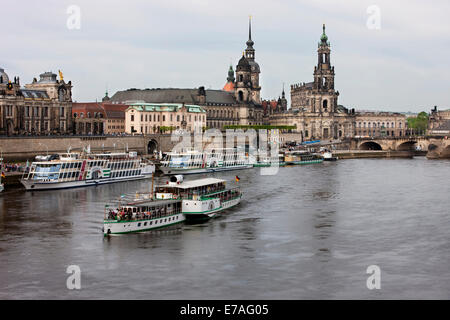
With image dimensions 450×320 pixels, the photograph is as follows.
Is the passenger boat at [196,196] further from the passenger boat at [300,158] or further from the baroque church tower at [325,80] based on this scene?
the baroque church tower at [325,80]

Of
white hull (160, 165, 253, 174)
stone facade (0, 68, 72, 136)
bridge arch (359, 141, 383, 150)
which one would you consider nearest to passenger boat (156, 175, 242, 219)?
white hull (160, 165, 253, 174)

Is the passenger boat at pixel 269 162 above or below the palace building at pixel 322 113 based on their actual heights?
below

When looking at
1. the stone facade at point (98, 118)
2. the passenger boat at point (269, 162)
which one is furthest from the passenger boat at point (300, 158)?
the stone facade at point (98, 118)

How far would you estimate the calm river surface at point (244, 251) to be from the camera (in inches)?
1166

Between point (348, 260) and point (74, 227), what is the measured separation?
740 inches

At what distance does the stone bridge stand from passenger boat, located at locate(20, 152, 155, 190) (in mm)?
72858

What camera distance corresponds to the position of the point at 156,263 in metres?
33.5

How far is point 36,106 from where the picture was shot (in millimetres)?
94625

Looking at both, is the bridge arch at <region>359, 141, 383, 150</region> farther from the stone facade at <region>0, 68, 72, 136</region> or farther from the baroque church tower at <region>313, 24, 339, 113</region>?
the stone facade at <region>0, 68, 72, 136</region>

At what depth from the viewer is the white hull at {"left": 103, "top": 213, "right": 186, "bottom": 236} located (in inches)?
1568

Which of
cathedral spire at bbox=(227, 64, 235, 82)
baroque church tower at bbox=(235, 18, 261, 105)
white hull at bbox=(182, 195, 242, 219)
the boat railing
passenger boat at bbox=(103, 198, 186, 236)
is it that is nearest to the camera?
passenger boat at bbox=(103, 198, 186, 236)

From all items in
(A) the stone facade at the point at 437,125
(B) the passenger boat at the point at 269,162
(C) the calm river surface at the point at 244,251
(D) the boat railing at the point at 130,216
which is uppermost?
(A) the stone facade at the point at 437,125

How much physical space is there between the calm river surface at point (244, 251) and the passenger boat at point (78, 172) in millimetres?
3372
